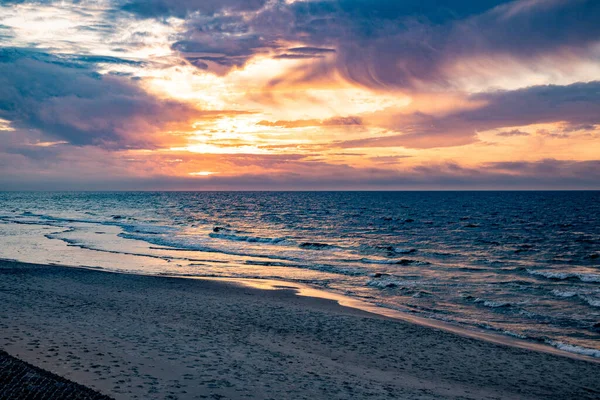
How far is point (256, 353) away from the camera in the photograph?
43.6 feet

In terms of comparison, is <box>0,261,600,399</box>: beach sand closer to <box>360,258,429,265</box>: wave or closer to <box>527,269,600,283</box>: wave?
<box>360,258,429,265</box>: wave

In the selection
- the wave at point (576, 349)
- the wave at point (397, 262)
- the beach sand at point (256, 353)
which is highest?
the beach sand at point (256, 353)

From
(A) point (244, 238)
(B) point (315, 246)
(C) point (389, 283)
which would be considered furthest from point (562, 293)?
(A) point (244, 238)

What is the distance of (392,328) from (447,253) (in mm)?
27868

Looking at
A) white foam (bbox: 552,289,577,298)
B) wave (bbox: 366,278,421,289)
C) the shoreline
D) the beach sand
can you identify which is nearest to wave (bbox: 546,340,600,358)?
the shoreline

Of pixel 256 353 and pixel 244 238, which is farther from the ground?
pixel 256 353

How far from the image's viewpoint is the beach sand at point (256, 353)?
420 inches

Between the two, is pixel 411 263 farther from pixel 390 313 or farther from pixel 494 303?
pixel 390 313

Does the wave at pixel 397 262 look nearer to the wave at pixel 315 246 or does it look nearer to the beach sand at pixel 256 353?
the wave at pixel 315 246

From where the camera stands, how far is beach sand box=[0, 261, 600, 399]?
10.7 metres

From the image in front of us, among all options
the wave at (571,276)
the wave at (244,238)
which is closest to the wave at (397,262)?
the wave at (571,276)

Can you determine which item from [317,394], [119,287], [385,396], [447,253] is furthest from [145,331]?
[447,253]

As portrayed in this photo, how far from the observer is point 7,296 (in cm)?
1880

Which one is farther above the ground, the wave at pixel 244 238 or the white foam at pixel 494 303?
the white foam at pixel 494 303
